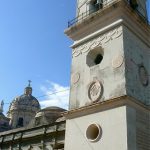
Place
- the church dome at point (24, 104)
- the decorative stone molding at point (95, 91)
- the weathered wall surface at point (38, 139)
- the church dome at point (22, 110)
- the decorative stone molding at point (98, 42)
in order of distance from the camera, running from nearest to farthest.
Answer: the decorative stone molding at point (95, 91) < the decorative stone molding at point (98, 42) < the weathered wall surface at point (38, 139) < the church dome at point (22, 110) < the church dome at point (24, 104)

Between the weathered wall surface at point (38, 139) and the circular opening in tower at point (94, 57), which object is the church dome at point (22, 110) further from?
the circular opening in tower at point (94, 57)

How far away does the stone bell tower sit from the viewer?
A: 1603cm

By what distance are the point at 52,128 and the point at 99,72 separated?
28.8ft

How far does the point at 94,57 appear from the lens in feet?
64.3

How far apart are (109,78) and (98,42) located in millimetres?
2824

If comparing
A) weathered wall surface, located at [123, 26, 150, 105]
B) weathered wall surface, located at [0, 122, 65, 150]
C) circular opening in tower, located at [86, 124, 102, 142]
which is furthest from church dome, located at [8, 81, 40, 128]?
circular opening in tower, located at [86, 124, 102, 142]

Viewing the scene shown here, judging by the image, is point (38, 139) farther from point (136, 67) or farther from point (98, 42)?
point (136, 67)

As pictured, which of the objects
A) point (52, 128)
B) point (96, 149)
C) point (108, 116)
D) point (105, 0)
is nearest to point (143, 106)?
point (108, 116)

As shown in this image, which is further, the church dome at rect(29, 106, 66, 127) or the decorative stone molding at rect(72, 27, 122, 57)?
the church dome at rect(29, 106, 66, 127)

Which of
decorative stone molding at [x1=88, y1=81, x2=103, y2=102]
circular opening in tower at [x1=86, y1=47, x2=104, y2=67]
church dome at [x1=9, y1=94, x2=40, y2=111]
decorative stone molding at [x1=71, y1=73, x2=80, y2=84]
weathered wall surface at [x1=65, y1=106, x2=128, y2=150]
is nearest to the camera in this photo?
weathered wall surface at [x1=65, y1=106, x2=128, y2=150]

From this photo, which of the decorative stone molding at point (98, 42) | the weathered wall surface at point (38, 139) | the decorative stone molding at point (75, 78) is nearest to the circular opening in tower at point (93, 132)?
the decorative stone molding at point (75, 78)

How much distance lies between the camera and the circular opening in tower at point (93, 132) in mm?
16625

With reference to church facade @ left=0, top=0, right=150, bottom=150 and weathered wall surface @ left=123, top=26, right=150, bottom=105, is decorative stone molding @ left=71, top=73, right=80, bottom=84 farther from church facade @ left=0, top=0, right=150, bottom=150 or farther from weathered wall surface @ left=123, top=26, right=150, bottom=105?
weathered wall surface @ left=123, top=26, right=150, bottom=105

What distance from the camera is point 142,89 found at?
1789 centimetres
